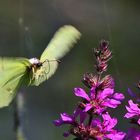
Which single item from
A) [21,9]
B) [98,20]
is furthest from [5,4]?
[98,20]

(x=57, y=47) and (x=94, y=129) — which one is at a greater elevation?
(x=57, y=47)

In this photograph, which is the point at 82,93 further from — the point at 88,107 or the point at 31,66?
the point at 31,66

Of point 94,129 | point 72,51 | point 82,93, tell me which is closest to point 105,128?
point 94,129

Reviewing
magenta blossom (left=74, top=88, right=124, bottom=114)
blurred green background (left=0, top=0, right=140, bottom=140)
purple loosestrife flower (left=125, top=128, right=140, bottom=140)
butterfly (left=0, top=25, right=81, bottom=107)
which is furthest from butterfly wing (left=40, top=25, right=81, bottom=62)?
blurred green background (left=0, top=0, right=140, bottom=140)

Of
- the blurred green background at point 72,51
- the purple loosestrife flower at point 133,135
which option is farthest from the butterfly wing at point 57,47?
the blurred green background at point 72,51

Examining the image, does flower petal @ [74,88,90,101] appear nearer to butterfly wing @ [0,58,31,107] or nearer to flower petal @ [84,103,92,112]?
flower petal @ [84,103,92,112]

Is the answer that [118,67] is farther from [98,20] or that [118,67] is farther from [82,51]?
[98,20]
